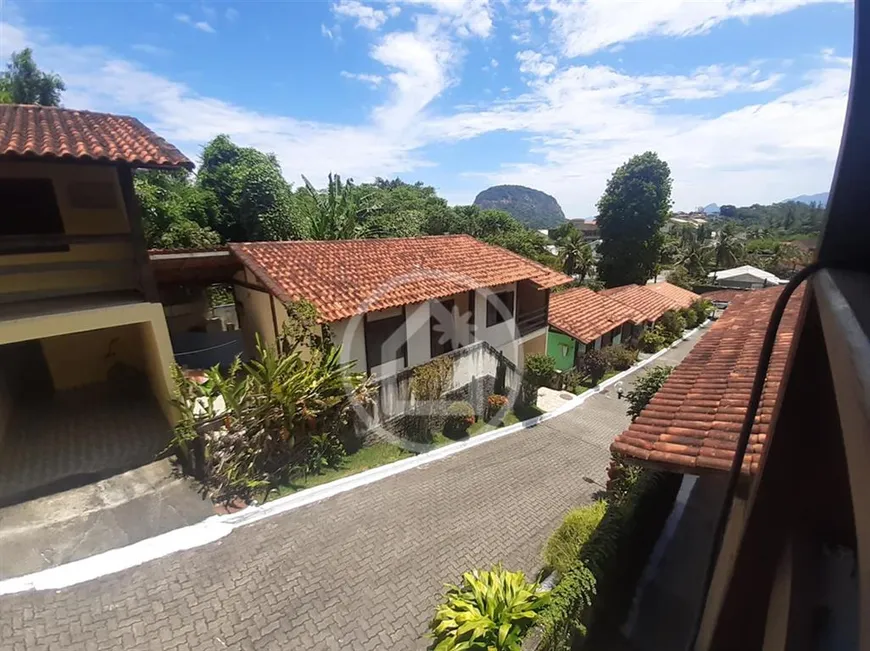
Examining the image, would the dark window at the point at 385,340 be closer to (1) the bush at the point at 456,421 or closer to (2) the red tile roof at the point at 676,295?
(1) the bush at the point at 456,421

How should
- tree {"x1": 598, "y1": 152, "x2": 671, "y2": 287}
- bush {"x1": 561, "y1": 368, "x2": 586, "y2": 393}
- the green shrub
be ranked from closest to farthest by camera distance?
1. the green shrub
2. bush {"x1": 561, "y1": 368, "x2": 586, "y2": 393}
3. tree {"x1": 598, "y1": 152, "x2": 671, "y2": 287}

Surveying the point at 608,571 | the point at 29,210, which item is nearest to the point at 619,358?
the point at 608,571

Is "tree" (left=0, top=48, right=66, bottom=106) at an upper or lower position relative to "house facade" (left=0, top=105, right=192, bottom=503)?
upper

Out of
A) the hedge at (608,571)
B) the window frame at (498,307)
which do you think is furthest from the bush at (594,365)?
the hedge at (608,571)

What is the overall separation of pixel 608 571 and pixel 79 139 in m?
11.7

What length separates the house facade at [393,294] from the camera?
36.2ft

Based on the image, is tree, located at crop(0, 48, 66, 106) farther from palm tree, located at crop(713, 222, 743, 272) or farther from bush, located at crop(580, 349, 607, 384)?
palm tree, located at crop(713, 222, 743, 272)

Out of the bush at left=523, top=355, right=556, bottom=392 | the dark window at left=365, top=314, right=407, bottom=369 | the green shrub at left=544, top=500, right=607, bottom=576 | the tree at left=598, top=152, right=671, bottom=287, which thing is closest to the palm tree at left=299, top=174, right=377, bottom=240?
the dark window at left=365, top=314, right=407, bottom=369

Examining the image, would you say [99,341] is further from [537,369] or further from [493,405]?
[537,369]

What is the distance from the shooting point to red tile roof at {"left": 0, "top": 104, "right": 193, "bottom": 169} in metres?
6.75

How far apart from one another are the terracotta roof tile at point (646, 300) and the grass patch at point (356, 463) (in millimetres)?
19626

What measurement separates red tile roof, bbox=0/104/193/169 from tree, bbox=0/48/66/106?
791 inches

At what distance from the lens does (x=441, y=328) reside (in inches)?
549

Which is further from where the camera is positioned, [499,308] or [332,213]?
[332,213]
